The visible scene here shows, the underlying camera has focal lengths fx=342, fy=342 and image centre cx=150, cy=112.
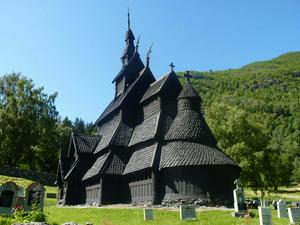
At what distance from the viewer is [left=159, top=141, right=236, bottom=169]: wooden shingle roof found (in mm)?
24797


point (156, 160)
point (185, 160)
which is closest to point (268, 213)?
point (185, 160)

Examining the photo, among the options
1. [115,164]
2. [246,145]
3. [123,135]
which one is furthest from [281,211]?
[246,145]

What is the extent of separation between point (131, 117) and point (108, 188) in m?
7.98

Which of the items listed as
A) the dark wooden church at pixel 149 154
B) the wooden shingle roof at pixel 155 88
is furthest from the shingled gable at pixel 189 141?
the wooden shingle roof at pixel 155 88

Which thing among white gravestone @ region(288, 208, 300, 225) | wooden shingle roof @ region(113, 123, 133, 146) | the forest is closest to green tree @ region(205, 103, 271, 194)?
the forest

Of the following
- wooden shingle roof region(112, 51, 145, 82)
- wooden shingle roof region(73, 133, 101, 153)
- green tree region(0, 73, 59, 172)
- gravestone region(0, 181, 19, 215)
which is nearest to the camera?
gravestone region(0, 181, 19, 215)

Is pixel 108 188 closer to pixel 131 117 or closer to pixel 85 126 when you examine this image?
pixel 131 117

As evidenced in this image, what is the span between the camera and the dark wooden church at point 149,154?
2505cm

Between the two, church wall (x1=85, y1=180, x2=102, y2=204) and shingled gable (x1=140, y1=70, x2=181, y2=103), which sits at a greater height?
shingled gable (x1=140, y1=70, x2=181, y2=103)

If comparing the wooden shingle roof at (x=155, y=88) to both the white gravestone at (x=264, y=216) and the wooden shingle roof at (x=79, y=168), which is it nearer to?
the wooden shingle roof at (x=79, y=168)

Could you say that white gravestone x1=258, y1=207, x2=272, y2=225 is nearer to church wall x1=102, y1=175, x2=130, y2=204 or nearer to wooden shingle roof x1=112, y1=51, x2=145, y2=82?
church wall x1=102, y1=175, x2=130, y2=204

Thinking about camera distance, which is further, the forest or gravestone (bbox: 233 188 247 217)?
the forest

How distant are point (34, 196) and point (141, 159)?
10.9 meters

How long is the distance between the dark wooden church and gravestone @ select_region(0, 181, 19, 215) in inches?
415
